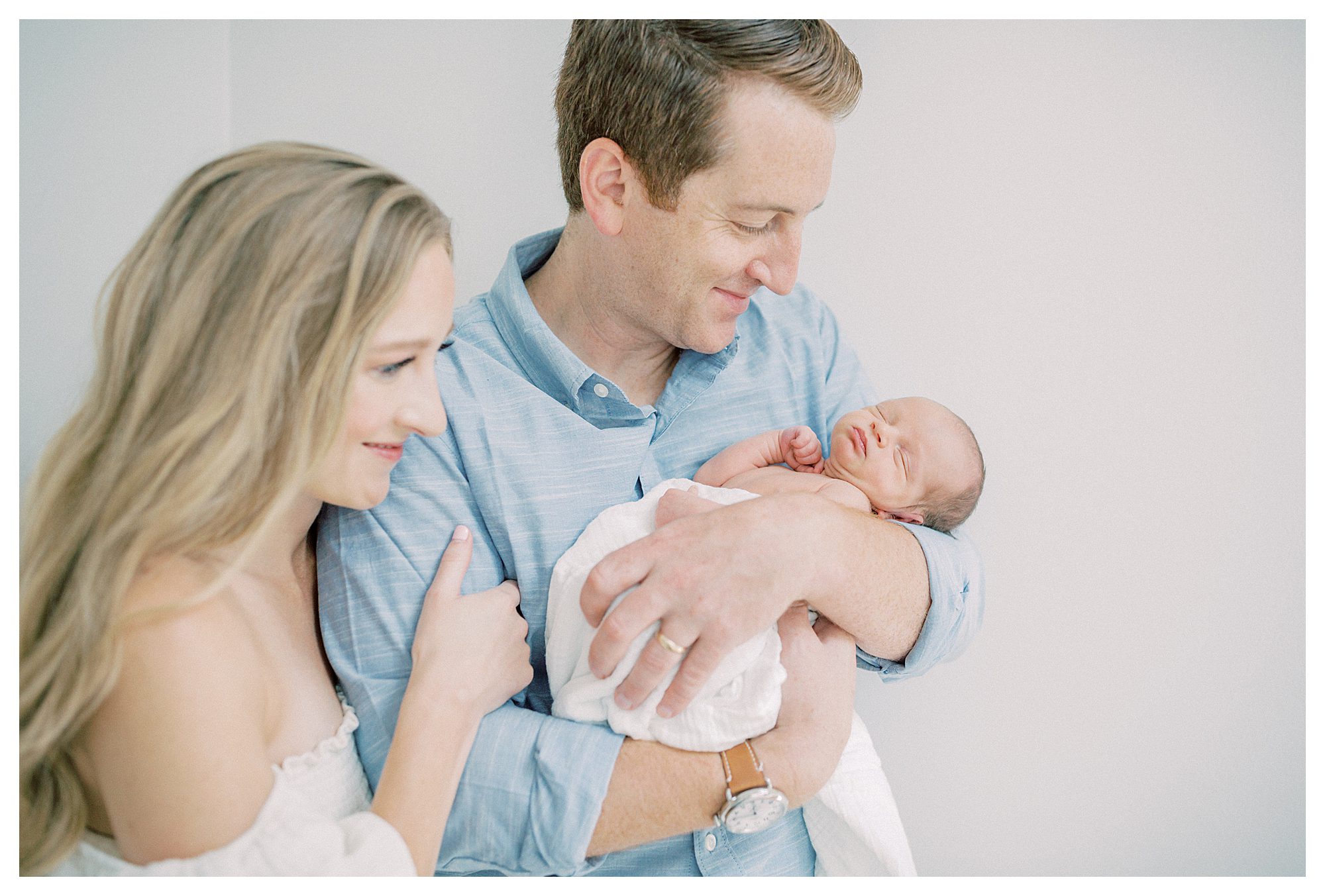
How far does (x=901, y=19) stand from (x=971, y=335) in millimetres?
786

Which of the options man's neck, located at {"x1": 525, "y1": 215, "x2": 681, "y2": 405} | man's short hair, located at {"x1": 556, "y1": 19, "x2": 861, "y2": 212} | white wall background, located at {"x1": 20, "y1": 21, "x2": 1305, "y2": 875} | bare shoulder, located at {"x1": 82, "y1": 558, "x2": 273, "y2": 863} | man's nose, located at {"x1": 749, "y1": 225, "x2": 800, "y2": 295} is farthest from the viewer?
white wall background, located at {"x1": 20, "y1": 21, "x2": 1305, "y2": 875}

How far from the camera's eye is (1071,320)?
222 centimetres

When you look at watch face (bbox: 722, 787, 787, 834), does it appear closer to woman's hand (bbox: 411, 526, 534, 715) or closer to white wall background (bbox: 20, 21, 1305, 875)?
woman's hand (bbox: 411, 526, 534, 715)

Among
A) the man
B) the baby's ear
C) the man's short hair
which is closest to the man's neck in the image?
the man

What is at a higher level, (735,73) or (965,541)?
(735,73)

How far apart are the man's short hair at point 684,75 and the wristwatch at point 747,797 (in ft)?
3.18

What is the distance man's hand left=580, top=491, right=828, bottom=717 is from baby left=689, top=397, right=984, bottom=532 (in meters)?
0.33

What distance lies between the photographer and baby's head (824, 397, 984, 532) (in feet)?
6.00

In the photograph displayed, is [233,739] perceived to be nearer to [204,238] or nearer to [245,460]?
[245,460]

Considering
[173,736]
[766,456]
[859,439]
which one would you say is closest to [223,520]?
[173,736]

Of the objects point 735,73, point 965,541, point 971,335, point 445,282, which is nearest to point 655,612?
point 445,282


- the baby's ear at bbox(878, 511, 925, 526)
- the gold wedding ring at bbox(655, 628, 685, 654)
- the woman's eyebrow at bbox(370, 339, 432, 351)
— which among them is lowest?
the gold wedding ring at bbox(655, 628, 685, 654)

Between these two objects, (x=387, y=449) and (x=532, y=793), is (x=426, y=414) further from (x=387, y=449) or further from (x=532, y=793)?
(x=532, y=793)
